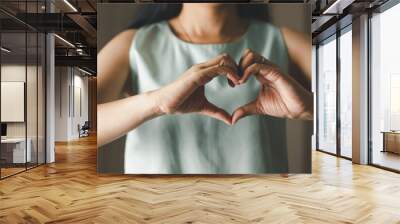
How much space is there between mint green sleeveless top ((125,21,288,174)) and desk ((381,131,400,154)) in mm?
3058

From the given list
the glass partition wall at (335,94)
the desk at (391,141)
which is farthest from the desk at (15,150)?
the desk at (391,141)

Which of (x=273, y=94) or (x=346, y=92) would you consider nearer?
(x=273, y=94)

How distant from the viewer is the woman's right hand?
6203 millimetres

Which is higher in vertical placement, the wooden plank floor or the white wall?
the white wall

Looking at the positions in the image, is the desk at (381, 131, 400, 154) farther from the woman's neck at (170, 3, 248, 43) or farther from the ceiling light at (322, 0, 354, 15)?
the woman's neck at (170, 3, 248, 43)

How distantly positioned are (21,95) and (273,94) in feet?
15.3

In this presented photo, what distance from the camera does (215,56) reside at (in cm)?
623

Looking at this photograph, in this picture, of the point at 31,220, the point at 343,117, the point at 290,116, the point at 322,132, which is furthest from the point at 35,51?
the point at 322,132

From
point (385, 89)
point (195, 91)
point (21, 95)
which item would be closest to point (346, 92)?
point (385, 89)

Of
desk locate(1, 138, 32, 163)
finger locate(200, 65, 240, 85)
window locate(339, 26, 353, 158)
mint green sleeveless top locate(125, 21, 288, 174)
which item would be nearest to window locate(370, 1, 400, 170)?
window locate(339, 26, 353, 158)

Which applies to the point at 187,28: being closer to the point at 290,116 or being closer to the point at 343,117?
the point at 290,116

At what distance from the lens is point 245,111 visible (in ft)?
20.5

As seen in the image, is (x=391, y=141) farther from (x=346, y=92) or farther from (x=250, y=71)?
(x=250, y=71)

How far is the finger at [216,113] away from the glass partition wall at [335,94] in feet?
12.6
